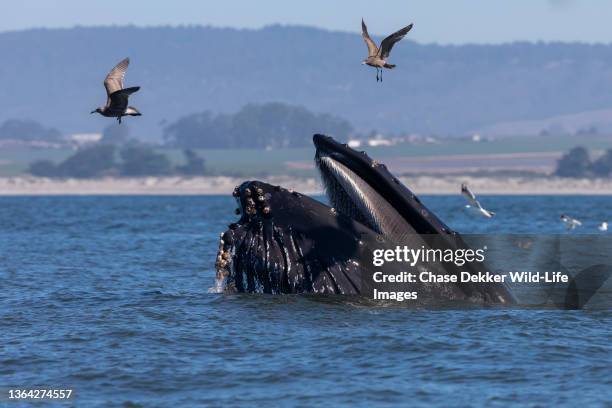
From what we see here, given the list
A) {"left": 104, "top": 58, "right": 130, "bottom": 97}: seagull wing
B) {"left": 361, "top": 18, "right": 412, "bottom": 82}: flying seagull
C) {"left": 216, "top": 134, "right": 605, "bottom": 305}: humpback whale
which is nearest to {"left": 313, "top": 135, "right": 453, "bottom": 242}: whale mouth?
{"left": 216, "top": 134, "right": 605, "bottom": 305}: humpback whale

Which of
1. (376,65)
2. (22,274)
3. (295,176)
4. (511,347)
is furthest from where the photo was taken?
(295,176)

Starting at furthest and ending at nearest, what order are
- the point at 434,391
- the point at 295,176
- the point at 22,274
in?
the point at 295,176, the point at 22,274, the point at 434,391

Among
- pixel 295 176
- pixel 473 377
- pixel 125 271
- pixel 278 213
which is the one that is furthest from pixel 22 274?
pixel 295 176

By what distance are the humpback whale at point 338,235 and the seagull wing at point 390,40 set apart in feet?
12.4

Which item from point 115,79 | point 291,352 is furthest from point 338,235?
point 115,79

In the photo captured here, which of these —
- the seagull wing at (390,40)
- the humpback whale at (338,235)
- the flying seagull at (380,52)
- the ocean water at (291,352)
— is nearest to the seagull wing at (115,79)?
the ocean water at (291,352)

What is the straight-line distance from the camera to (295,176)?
656 ft

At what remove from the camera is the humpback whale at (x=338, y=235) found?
61.1ft

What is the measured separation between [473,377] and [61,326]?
7.41m

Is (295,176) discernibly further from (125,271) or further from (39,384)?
(39,384)

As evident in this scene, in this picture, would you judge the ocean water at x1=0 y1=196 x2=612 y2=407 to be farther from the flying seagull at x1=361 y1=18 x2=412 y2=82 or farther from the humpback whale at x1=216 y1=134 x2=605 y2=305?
the flying seagull at x1=361 y1=18 x2=412 y2=82

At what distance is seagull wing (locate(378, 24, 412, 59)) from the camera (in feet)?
71.6

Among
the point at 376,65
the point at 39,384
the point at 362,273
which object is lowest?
the point at 39,384

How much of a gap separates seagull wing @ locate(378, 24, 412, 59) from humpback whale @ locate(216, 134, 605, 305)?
12.4 ft
